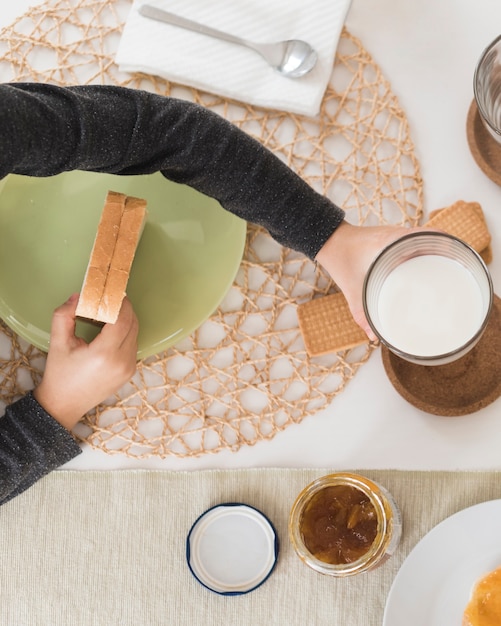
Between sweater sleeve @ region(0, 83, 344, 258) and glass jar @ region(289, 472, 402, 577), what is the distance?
0.30m

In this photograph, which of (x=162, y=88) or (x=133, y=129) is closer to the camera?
(x=133, y=129)

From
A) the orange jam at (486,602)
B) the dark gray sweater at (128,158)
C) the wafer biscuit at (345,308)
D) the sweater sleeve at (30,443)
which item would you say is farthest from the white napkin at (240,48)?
the orange jam at (486,602)

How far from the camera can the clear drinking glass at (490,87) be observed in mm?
879

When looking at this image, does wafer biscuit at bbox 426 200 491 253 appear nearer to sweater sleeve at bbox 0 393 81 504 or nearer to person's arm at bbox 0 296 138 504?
person's arm at bbox 0 296 138 504

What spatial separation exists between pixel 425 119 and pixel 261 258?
11.5 inches

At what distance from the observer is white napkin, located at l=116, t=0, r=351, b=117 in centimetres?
99

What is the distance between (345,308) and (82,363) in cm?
35

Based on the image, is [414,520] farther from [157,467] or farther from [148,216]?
[148,216]

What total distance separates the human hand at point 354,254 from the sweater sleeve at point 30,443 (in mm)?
407

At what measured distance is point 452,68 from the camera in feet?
3.28

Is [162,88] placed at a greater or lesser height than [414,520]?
greater

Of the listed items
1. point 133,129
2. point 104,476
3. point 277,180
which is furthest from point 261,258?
point 104,476

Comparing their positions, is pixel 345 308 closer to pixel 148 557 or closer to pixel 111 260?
pixel 111 260

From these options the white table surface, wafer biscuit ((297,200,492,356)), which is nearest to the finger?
the white table surface
